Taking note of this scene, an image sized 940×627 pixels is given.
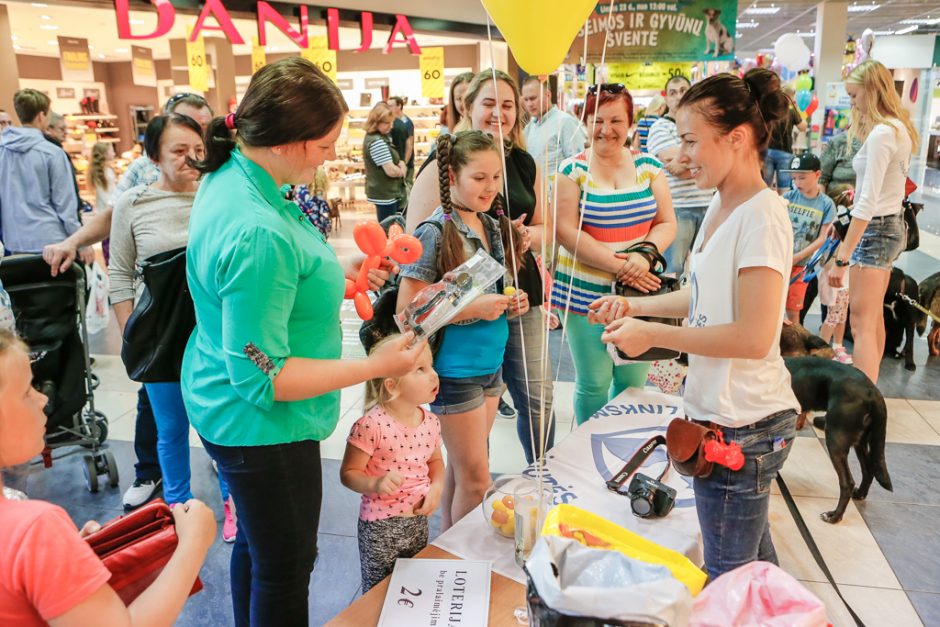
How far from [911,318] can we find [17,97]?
5.61 metres

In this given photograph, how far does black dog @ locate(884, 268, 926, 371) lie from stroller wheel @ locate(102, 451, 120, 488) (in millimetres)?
4447

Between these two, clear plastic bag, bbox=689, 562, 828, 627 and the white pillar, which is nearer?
clear plastic bag, bbox=689, 562, 828, 627

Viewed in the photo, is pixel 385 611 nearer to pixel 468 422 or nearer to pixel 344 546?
pixel 468 422

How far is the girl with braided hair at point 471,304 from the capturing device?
1815 millimetres

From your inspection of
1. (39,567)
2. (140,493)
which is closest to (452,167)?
(39,567)

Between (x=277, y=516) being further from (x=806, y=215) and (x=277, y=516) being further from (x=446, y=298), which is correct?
(x=806, y=215)

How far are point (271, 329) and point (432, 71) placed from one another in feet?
31.1

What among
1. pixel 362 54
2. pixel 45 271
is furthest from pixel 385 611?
pixel 362 54

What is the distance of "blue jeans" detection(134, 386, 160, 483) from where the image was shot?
264 cm

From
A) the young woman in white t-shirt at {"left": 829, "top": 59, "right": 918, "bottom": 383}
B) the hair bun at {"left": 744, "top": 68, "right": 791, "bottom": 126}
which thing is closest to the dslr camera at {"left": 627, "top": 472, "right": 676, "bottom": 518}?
the hair bun at {"left": 744, "top": 68, "right": 791, "bottom": 126}

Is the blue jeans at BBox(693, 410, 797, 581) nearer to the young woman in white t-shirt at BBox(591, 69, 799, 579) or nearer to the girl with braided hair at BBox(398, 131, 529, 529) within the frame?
the young woman in white t-shirt at BBox(591, 69, 799, 579)

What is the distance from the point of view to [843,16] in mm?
10758

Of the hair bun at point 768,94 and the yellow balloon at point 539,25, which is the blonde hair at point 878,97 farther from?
the yellow balloon at point 539,25

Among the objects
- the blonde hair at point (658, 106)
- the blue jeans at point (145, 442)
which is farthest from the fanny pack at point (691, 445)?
the blonde hair at point (658, 106)
